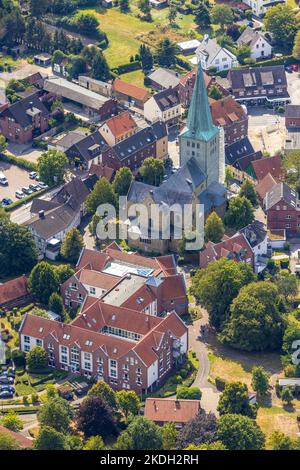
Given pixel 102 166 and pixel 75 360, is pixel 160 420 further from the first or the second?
pixel 102 166

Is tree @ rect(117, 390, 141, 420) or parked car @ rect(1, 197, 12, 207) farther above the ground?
tree @ rect(117, 390, 141, 420)

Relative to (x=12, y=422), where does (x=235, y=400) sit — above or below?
above

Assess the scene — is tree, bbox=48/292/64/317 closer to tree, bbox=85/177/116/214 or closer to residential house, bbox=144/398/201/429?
tree, bbox=85/177/116/214

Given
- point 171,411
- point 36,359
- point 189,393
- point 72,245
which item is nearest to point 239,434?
point 171,411

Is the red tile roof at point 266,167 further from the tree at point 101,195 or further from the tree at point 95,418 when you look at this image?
the tree at point 95,418

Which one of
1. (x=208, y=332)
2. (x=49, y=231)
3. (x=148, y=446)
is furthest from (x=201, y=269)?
(x=148, y=446)

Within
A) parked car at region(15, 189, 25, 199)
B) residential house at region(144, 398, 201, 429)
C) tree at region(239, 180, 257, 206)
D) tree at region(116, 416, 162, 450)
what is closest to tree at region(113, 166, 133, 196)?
parked car at region(15, 189, 25, 199)

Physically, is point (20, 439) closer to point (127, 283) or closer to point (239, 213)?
point (127, 283)
